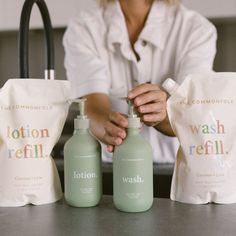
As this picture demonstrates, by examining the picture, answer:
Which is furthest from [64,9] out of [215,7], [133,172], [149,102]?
[133,172]

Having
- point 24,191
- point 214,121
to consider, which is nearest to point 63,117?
point 24,191

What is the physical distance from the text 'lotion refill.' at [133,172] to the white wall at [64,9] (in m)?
1.34

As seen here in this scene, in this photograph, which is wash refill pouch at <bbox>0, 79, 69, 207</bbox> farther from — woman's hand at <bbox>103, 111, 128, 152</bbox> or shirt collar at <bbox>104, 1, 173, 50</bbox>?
shirt collar at <bbox>104, 1, 173, 50</bbox>

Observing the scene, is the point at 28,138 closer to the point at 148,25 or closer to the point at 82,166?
the point at 82,166

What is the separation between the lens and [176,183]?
759 mm

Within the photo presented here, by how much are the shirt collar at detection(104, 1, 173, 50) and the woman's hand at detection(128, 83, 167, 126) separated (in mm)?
411

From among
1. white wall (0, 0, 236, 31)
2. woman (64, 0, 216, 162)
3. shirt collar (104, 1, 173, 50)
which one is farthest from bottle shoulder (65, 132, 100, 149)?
white wall (0, 0, 236, 31)

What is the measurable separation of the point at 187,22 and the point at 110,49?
0.73 feet

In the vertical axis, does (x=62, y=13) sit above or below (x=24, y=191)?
above

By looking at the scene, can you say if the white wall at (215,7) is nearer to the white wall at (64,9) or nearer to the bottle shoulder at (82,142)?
the white wall at (64,9)

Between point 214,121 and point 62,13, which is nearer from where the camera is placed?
point 214,121

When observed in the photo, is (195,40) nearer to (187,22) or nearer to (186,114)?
(187,22)

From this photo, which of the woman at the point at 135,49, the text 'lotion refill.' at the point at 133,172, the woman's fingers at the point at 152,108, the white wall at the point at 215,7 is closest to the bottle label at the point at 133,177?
the text 'lotion refill.' at the point at 133,172

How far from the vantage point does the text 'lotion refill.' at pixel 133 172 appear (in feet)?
2.21
